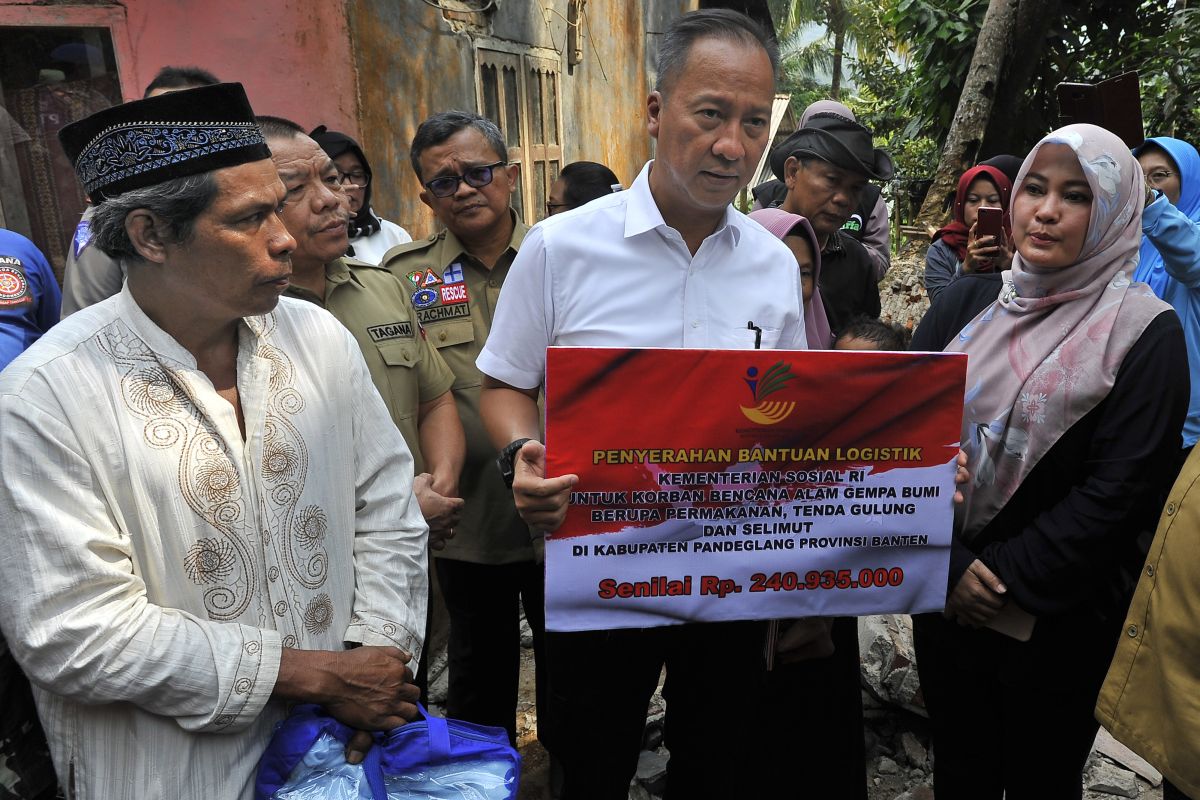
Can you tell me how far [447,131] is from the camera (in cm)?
326

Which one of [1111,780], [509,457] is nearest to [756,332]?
[509,457]

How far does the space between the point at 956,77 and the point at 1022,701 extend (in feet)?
32.0

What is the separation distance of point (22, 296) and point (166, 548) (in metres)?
1.71

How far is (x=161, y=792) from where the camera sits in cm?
156

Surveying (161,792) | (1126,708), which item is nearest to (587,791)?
(161,792)

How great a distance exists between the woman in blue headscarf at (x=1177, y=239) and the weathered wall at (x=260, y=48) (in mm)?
4249

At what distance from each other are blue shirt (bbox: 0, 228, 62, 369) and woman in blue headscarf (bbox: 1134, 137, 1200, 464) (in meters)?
3.86

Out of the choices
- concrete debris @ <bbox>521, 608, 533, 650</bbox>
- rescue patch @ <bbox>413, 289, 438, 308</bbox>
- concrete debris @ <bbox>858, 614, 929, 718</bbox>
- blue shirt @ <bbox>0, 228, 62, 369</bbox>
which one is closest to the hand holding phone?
concrete debris @ <bbox>858, 614, 929, 718</bbox>

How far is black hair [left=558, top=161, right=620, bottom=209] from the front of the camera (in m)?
4.60

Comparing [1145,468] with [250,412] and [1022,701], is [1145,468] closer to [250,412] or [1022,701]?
[1022,701]

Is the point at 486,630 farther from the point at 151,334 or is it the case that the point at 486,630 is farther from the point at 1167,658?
the point at 1167,658

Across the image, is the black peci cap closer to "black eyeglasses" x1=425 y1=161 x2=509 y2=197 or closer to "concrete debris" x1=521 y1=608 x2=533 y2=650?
"black eyeglasses" x1=425 y1=161 x2=509 y2=197

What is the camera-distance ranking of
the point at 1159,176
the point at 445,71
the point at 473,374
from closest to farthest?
the point at 473,374, the point at 1159,176, the point at 445,71

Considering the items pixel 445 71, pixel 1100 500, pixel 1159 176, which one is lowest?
pixel 1100 500
